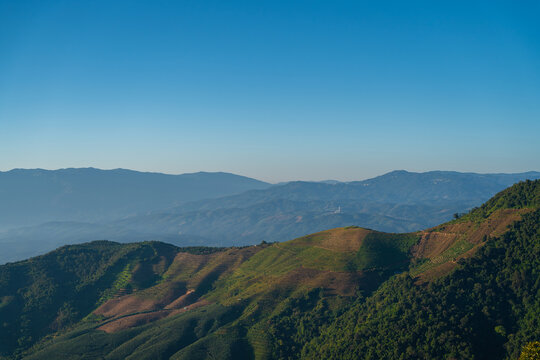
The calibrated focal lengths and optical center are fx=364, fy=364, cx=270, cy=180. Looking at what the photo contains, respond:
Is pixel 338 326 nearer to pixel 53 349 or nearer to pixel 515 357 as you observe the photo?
pixel 515 357

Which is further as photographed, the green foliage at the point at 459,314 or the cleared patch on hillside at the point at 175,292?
the cleared patch on hillside at the point at 175,292

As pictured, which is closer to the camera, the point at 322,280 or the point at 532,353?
the point at 532,353

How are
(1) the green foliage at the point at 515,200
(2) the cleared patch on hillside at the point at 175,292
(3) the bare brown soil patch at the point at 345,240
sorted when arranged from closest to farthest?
(1) the green foliage at the point at 515,200 < (2) the cleared patch on hillside at the point at 175,292 < (3) the bare brown soil patch at the point at 345,240

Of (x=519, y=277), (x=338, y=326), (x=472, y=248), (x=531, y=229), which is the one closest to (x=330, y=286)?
(x=338, y=326)

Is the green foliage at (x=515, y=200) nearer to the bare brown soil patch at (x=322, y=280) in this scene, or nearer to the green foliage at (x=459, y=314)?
the green foliage at (x=459, y=314)

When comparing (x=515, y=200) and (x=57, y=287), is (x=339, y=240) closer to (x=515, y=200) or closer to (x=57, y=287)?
(x=515, y=200)

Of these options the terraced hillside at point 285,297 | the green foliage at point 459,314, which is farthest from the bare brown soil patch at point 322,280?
the green foliage at point 459,314

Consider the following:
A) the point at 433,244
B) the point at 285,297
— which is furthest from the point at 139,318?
the point at 433,244

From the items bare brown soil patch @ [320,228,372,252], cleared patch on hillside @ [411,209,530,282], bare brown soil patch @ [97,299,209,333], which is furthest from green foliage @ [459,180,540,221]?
bare brown soil patch @ [97,299,209,333]
